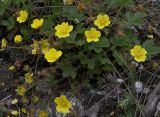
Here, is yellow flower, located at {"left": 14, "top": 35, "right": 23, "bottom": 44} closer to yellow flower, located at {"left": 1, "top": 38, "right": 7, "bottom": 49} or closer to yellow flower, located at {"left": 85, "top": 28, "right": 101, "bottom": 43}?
yellow flower, located at {"left": 1, "top": 38, "right": 7, "bottom": 49}

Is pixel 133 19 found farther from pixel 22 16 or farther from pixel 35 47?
pixel 22 16

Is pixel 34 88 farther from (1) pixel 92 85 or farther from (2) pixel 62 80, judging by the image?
(1) pixel 92 85

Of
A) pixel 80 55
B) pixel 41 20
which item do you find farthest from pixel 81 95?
pixel 41 20

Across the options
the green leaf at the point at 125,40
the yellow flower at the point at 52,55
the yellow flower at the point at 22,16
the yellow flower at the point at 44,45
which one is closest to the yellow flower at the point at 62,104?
the yellow flower at the point at 52,55

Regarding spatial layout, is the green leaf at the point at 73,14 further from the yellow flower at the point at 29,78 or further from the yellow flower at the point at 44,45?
the yellow flower at the point at 29,78

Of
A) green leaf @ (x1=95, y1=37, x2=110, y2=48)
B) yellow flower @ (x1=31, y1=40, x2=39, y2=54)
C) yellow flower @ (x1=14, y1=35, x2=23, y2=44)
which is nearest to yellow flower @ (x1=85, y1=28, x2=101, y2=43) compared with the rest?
green leaf @ (x1=95, y1=37, x2=110, y2=48)

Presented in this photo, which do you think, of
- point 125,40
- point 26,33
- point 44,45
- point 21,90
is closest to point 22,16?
point 26,33

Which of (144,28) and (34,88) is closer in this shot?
(34,88)
